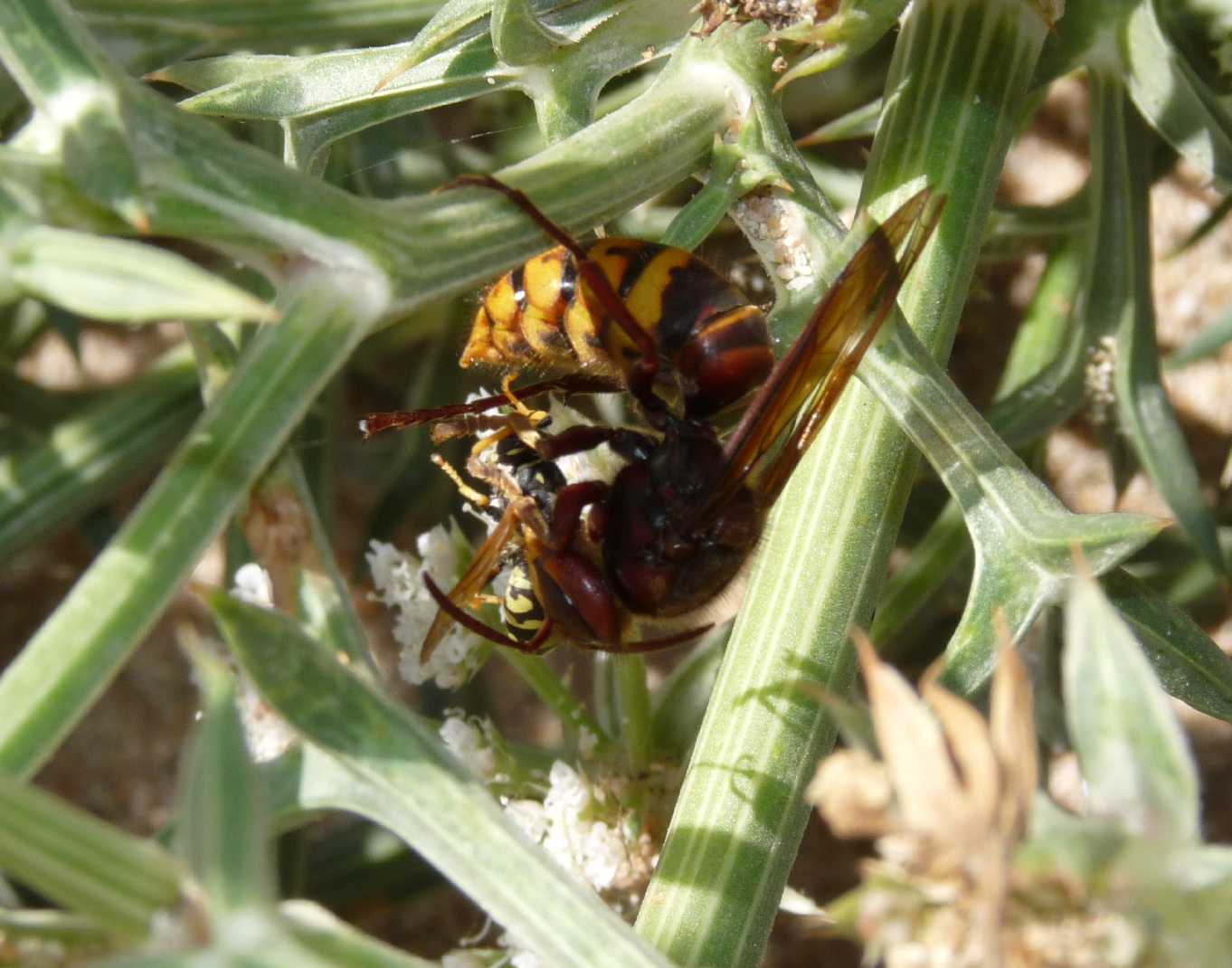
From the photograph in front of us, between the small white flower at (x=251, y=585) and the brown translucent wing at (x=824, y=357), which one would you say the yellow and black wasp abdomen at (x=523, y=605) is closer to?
the brown translucent wing at (x=824, y=357)

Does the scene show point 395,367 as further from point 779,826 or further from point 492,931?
point 779,826

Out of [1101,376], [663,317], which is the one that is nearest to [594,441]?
[663,317]

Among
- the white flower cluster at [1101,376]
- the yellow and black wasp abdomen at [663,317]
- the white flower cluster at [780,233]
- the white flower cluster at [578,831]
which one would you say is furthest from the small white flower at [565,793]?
the white flower cluster at [1101,376]

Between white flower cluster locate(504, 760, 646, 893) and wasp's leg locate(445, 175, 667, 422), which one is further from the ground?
wasp's leg locate(445, 175, 667, 422)

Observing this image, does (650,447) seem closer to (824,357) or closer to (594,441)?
(594,441)

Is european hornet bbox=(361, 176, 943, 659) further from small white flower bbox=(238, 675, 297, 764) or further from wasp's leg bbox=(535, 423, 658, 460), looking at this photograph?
small white flower bbox=(238, 675, 297, 764)

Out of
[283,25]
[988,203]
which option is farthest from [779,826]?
[283,25]

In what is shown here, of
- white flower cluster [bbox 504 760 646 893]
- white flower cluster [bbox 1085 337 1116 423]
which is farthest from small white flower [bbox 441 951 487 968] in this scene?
white flower cluster [bbox 1085 337 1116 423]
